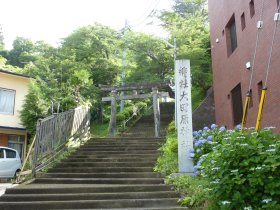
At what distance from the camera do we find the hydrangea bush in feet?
14.4

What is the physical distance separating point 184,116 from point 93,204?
3.48 m

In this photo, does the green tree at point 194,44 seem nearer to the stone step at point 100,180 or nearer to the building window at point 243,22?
the building window at point 243,22

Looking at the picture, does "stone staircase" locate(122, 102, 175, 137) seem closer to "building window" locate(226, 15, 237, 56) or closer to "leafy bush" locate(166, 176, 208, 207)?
"building window" locate(226, 15, 237, 56)

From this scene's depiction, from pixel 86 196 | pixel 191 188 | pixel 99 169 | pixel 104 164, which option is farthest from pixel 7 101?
pixel 191 188

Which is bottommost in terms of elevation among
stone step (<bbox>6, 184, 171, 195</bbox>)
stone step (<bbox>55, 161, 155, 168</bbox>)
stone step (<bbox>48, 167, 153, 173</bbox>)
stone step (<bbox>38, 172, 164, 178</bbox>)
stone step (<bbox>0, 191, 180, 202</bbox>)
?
stone step (<bbox>0, 191, 180, 202</bbox>)

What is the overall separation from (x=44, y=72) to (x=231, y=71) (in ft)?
43.4

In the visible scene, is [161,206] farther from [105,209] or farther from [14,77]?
[14,77]

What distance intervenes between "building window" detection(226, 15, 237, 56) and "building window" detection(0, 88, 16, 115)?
42.6 ft

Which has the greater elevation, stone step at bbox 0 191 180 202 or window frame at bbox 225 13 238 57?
window frame at bbox 225 13 238 57

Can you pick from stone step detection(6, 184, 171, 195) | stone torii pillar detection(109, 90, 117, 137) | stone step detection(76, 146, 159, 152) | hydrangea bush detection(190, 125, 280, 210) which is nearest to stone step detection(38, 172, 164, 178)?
stone step detection(6, 184, 171, 195)

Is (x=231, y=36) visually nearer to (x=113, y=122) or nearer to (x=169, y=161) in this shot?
(x=113, y=122)

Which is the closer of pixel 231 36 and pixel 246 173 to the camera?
pixel 246 173

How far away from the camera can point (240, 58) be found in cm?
1284

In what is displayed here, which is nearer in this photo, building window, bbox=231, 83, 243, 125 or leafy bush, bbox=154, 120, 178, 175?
leafy bush, bbox=154, 120, 178, 175
